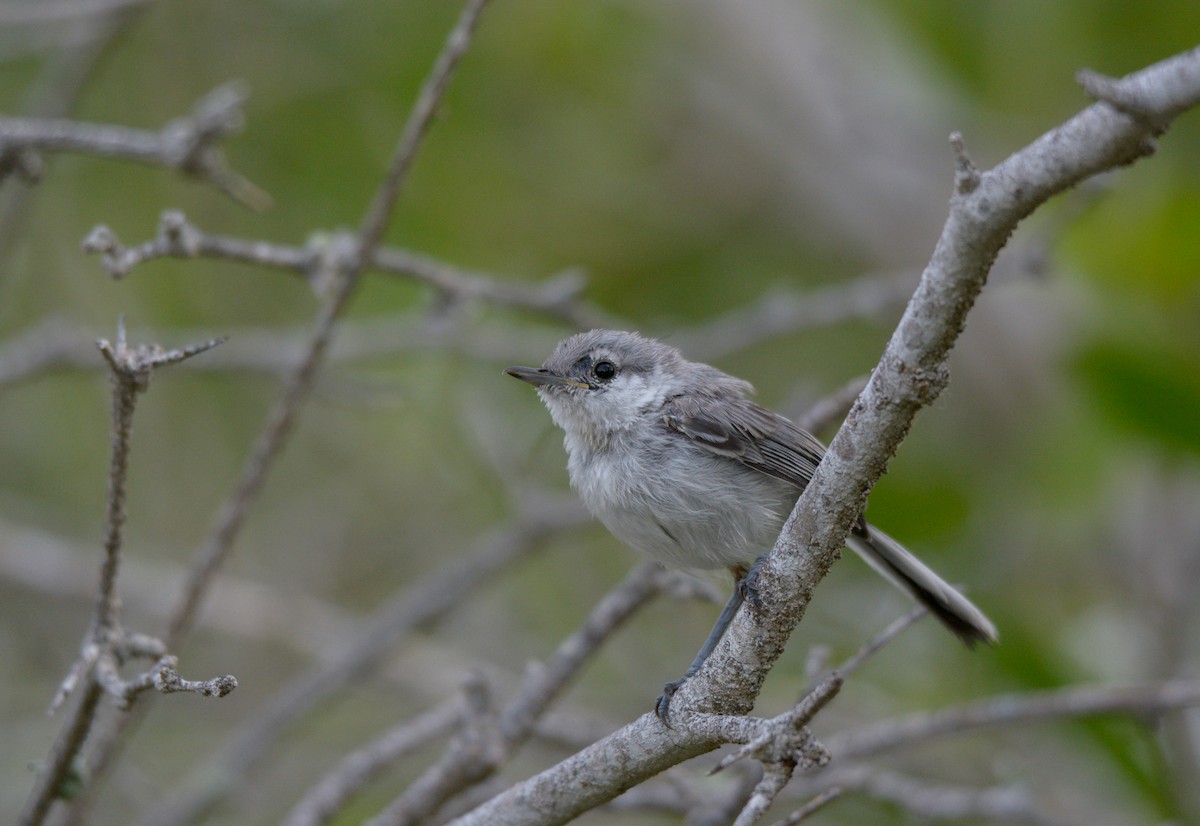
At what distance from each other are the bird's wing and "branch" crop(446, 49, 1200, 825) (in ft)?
3.66

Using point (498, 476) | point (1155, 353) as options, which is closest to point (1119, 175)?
point (1155, 353)

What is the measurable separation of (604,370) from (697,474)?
65 centimetres

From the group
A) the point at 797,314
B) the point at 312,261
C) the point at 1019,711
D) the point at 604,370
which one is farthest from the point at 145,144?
the point at 1019,711

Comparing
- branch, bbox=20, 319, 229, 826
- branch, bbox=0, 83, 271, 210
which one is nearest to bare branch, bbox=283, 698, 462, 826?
branch, bbox=20, 319, 229, 826

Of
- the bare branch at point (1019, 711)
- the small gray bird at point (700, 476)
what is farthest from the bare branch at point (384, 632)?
the bare branch at point (1019, 711)

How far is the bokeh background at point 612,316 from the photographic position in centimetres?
473

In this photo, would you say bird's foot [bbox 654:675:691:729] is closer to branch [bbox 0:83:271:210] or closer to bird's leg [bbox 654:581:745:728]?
bird's leg [bbox 654:581:745:728]

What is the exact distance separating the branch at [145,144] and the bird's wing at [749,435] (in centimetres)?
133

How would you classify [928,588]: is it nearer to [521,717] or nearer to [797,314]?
[521,717]

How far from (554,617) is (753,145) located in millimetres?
2993

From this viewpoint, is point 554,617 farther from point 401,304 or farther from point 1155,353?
point 1155,353

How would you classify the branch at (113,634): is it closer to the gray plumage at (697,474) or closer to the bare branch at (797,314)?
the gray plumage at (697,474)

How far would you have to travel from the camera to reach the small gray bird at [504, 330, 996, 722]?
314 cm

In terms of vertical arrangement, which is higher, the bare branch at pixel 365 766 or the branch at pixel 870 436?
the bare branch at pixel 365 766
